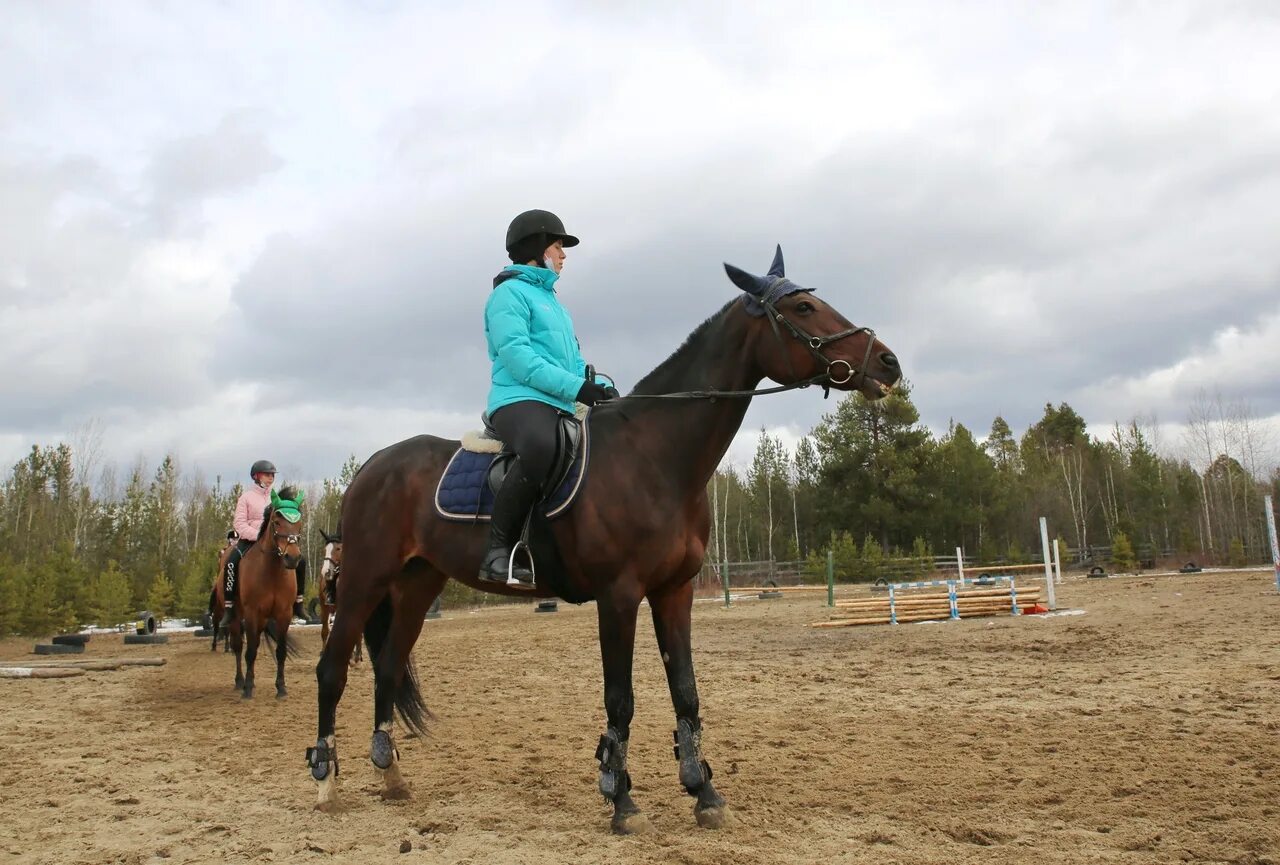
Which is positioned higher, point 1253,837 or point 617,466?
point 617,466

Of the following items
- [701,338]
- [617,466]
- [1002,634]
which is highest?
[701,338]

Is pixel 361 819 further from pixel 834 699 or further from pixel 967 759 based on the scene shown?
pixel 834 699

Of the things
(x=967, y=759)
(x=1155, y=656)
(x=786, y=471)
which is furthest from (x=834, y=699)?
(x=786, y=471)

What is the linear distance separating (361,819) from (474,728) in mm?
2856

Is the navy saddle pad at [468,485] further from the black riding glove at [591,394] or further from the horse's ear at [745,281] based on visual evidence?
the horse's ear at [745,281]

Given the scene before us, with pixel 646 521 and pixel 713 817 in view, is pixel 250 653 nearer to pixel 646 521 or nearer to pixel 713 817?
pixel 646 521

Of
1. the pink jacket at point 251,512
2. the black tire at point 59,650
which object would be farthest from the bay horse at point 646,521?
the black tire at point 59,650

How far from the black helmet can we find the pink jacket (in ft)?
25.1

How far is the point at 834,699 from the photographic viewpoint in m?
8.35

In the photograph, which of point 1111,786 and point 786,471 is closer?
point 1111,786

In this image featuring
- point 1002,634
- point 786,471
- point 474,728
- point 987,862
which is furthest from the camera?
point 786,471

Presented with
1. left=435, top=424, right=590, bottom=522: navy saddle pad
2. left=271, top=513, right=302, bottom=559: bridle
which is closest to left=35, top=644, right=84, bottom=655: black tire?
left=271, top=513, right=302, bottom=559: bridle

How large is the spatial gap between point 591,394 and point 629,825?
7.62ft

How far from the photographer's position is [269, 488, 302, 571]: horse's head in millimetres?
10680
